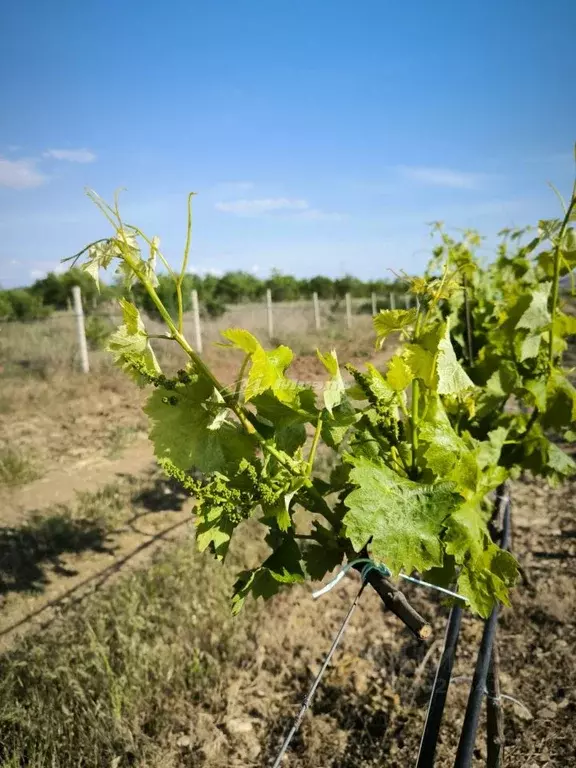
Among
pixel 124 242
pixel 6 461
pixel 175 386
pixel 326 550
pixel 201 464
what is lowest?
pixel 6 461

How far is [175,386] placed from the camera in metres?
1.21

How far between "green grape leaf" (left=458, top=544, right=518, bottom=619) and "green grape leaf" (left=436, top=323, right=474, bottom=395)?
47 centimetres

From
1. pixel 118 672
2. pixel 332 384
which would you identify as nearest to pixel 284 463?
pixel 332 384

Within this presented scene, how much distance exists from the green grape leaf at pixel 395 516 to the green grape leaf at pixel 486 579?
193mm

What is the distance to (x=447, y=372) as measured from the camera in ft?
4.30

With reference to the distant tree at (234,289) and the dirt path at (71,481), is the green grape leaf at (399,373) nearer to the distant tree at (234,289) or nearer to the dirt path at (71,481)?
the dirt path at (71,481)

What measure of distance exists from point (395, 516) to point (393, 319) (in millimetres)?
513

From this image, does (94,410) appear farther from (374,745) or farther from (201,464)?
(201,464)

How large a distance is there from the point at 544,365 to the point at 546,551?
1.82 metres

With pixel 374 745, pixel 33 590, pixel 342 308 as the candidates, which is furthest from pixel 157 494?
pixel 342 308

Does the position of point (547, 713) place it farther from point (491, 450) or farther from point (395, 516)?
point (395, 516)

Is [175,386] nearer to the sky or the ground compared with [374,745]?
nearer to the sky

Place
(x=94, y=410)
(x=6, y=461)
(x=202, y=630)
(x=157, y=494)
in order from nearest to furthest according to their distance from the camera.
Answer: (x=202, y=630) < (x=157, y=494) < (x=6, y=461) < (x=94, y=410)

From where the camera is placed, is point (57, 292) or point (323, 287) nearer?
point (57, 292)
